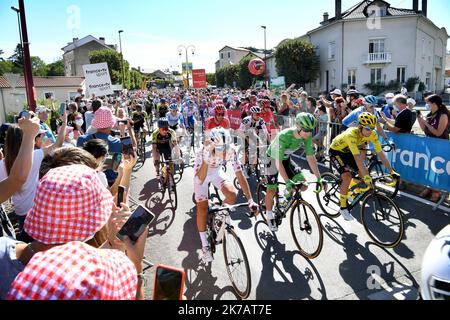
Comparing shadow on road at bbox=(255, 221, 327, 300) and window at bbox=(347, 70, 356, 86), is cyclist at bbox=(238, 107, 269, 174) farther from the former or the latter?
window at bbox=(347, 70, 356, 86)

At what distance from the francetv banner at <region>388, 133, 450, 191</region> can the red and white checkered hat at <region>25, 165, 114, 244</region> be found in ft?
22.4

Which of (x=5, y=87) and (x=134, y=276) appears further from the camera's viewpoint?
(x=5, y=87)

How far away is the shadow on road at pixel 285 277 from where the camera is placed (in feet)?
12.7

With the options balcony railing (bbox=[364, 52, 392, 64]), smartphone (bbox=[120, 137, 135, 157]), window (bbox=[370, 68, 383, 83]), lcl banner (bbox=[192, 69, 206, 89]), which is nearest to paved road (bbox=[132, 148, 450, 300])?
smartphone (bbox=[120, 137, 135, 157])

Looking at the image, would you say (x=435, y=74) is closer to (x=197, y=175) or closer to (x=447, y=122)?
(x=447, y=122)

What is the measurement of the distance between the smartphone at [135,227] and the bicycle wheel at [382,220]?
4.07m

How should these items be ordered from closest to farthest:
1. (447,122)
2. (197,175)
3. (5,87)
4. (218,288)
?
(218,288) → (197,175) → (447,122) → (5,87)

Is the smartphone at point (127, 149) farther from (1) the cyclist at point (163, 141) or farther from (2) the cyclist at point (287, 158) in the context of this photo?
(1) the cyclist at point (163, 141)

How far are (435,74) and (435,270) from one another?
59029mm

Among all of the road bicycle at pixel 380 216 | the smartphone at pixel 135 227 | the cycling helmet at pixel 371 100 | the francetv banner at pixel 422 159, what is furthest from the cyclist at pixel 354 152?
the smartphone at pixel 135 227

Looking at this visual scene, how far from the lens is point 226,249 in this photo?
418 centimetres

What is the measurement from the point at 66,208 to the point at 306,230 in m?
3.91

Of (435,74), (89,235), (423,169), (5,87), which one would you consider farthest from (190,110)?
(435,74)

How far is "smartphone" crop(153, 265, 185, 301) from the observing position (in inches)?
58.2
